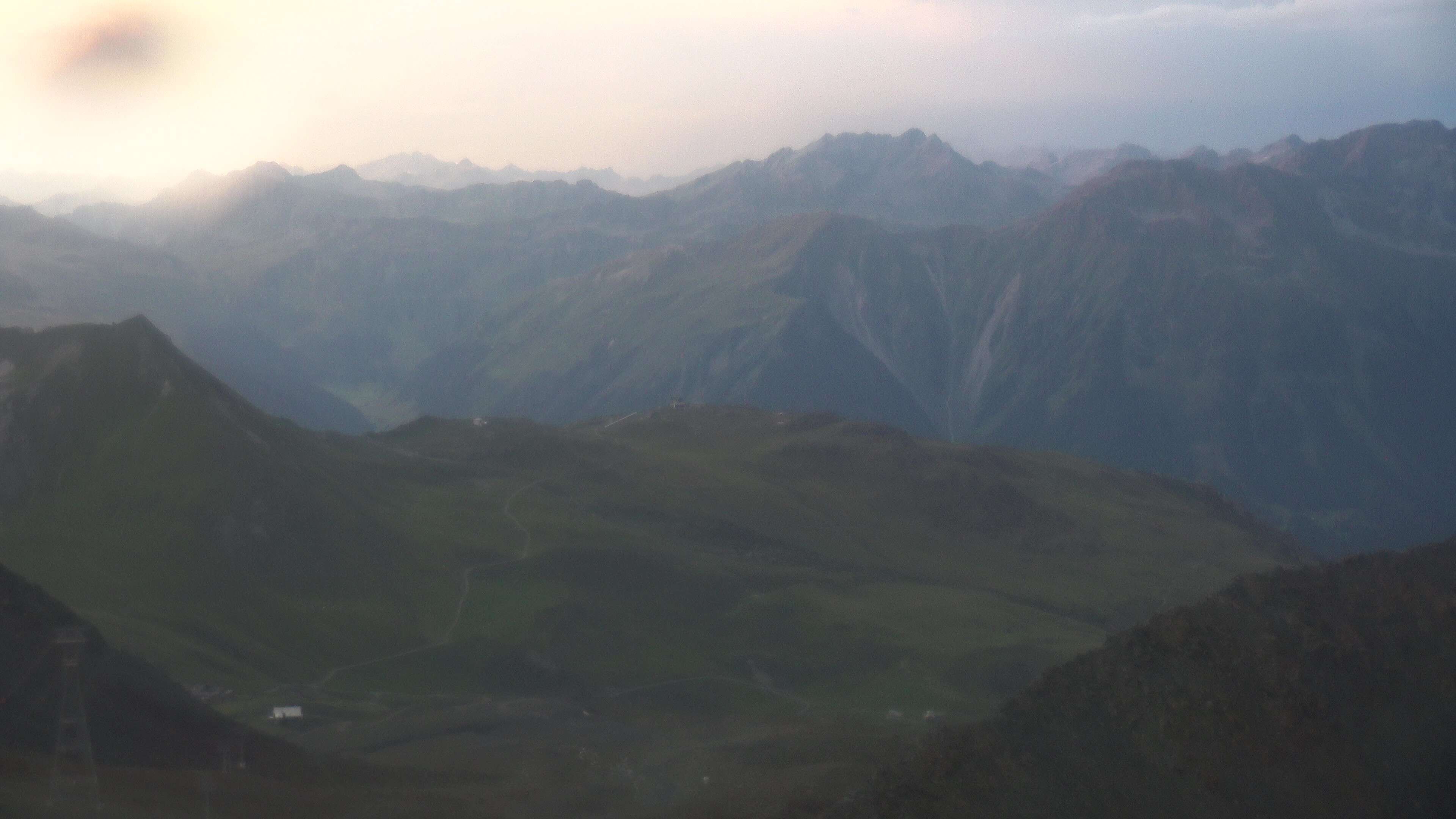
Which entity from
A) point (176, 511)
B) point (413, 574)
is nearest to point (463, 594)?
point (413, 574)

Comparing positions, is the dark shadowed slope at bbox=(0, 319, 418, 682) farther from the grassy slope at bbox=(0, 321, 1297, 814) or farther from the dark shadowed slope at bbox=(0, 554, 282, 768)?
the dark shadowed slope at bbox=(0, 554, 282, 768)

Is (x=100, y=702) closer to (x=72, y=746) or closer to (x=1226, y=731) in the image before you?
(x=72, y=746)

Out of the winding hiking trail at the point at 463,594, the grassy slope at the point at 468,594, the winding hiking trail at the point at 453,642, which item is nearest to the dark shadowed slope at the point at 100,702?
the grassy slope at the point at 468,594

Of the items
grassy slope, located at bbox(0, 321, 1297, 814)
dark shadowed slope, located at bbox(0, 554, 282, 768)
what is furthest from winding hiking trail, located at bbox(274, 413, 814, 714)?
dark shadowed slope, located at bbox(0, 554, 282, 768)

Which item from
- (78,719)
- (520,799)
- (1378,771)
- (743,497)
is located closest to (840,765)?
(520,799)

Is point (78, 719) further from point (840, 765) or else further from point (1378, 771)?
point (1378, 771)

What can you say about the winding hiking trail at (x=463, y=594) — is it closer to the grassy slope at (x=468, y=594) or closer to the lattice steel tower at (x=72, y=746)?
the grassy slope at (x=468, y=594)
